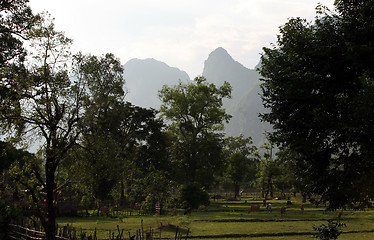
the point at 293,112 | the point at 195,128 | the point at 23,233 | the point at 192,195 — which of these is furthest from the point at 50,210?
the point at 195,128

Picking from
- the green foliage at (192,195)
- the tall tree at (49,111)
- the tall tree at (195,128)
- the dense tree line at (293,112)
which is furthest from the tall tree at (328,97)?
the tall tree at (195,128)

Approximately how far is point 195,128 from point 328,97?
4982cm

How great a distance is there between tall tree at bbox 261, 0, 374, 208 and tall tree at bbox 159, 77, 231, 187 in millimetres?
43294

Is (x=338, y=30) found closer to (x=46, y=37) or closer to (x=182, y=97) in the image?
(x=46, y=37)

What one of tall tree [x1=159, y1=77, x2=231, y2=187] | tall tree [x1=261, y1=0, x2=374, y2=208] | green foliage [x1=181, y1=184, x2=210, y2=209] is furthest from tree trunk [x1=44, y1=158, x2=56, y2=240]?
tall tree [x1=159, y1=77, x2=231, y2=187]

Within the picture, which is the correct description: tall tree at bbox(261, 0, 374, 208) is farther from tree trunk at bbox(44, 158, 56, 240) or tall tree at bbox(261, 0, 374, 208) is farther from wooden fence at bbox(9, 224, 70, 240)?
wooden fence at bbox(9, 224, 70, 240)

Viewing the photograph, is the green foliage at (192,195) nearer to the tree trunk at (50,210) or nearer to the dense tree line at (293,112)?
the dense tree line at (293,112)

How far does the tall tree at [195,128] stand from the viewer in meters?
62.6

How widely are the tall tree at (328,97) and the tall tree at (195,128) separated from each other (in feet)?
142

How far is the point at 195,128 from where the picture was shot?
217ft

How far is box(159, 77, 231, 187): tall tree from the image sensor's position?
2463 inches

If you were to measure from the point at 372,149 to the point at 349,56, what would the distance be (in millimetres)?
4620

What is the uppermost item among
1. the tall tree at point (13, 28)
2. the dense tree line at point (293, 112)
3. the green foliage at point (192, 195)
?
the tall tree at point (13, 28)

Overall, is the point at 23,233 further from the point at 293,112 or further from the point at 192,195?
the point at 192,195
